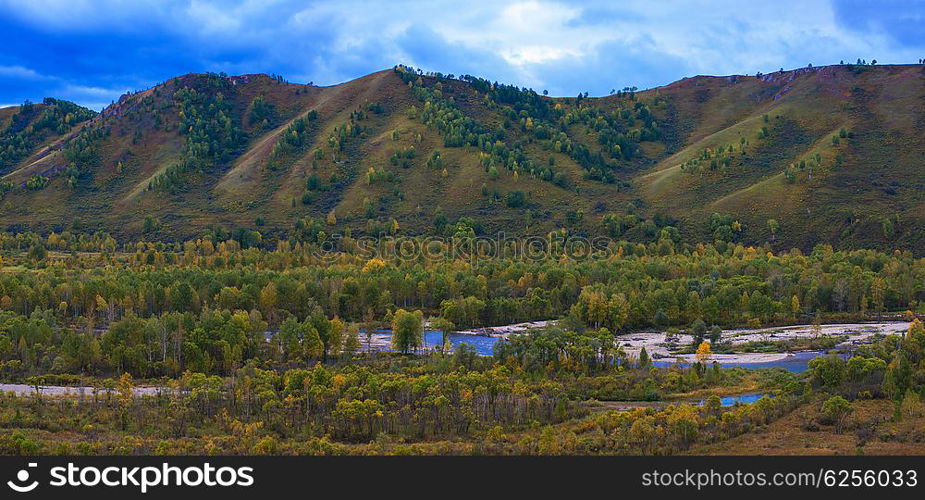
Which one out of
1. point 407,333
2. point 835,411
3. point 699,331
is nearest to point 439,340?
point 407,333

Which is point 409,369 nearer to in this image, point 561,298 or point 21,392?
point 21,392

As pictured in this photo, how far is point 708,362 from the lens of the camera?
110 meters

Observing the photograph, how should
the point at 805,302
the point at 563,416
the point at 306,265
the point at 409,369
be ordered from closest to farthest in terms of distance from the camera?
the point at 563,416 < the point at 409,369 < the point at 805,302 < the point at 306,265

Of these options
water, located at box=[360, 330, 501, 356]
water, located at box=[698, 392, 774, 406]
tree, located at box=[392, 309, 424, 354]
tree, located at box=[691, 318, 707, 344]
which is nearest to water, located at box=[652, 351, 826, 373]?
tree, located at box=[691, 318, 707, 344]

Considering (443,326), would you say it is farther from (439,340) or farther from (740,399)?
(740,399)

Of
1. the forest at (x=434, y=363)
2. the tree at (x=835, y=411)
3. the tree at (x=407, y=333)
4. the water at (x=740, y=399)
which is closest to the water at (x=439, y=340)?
the tree at (x=407, y=333)

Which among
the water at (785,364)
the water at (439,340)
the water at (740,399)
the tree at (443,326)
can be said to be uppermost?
the tree at (443,326)

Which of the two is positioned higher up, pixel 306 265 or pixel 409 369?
pixel 306 265

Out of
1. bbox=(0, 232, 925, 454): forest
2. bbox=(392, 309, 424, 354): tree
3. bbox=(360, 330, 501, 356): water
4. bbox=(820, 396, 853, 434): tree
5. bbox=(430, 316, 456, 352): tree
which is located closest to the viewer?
bbox=(0, 232, 925, 454): forest

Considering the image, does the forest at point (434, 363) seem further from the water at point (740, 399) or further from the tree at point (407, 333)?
the water at point (740, 399)

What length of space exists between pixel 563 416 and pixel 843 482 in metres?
38.1

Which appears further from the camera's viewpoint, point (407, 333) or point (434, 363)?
point (407, 333)

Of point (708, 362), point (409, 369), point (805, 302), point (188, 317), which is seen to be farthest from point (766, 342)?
point (188, 317)

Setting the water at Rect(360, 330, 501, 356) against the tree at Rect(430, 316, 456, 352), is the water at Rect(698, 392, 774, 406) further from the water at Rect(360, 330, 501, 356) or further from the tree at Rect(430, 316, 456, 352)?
the tree at Rect(430, 316, 456, 352)
